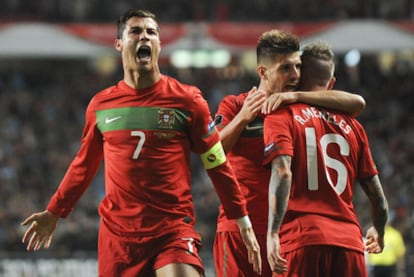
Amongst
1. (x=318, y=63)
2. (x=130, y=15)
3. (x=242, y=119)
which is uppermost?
(x=130, y=15)

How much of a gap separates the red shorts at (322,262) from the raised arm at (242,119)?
1.08 metres

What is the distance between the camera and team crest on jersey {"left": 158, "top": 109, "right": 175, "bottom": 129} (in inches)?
251

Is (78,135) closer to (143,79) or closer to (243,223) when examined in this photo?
(143,79)

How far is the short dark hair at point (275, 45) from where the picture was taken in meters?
6.76

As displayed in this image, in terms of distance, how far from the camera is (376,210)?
6.48m

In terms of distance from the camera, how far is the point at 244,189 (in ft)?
23.0

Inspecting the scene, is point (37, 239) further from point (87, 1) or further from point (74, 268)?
point (87, 1)

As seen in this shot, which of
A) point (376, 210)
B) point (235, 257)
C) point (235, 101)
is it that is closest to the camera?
point (376, 210)

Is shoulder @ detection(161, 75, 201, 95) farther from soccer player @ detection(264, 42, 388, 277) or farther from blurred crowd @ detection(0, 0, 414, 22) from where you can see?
blurred crowd @ detection(0, 0, 414, 22)

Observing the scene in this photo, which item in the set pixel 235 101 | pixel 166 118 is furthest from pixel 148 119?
pixel 235 101

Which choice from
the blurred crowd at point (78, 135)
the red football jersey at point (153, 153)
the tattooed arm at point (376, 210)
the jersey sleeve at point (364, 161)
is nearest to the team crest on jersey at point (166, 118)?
the red football jersey at point (153, 153)

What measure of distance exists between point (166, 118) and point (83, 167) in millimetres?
686

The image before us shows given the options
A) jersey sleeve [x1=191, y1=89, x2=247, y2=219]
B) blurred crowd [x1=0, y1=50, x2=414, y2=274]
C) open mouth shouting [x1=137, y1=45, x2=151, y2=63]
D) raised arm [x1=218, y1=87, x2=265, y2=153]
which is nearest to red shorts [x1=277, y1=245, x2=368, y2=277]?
jersey sleeve [x1=191, y1=89, x2=247, y2=219]

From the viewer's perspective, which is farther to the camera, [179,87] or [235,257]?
[235,257]
